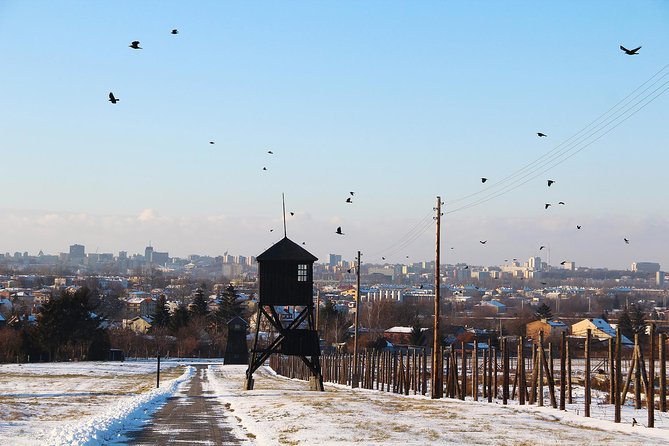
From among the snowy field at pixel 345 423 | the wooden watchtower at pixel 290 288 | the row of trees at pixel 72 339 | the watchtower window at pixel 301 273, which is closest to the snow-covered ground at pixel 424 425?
the snowy field at pixel 345 423

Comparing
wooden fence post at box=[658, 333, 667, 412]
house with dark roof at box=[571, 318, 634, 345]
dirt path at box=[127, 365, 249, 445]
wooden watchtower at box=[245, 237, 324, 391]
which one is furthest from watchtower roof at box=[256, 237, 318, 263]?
house with dark roof at box=[571, 318, 634, 345]

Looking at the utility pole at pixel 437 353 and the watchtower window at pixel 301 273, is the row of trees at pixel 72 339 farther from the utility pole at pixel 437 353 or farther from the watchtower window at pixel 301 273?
the utility pole at pixel 437 353

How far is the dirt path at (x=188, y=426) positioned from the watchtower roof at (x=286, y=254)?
11525 millimetres

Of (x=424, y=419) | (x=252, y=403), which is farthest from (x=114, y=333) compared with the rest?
(x=424, y=419)

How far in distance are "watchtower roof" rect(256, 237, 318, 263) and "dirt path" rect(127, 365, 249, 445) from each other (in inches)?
454

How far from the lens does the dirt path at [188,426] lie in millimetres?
20938

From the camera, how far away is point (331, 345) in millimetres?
122188

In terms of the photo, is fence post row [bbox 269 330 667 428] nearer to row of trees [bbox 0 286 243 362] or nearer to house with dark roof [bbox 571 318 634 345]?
row of trees [bbox 0 286 243 362]

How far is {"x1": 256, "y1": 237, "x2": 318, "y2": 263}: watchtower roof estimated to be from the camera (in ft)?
149

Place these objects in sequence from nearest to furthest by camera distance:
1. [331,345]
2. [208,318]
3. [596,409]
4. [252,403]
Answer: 1. [252,403]
2. [596,409]
3. [331,345]
4. [208,318]

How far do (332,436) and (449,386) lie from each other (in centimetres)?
2280

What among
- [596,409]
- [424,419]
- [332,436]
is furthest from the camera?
[596,409]

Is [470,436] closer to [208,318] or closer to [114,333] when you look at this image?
[114,333]

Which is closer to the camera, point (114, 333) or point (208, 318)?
point (114, 333)
